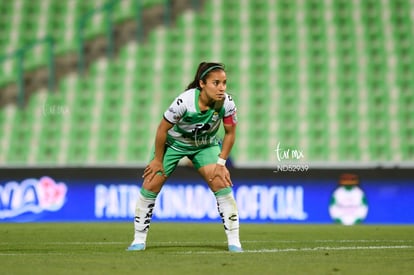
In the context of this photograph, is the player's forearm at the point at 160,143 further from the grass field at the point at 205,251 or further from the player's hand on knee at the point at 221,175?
the grass field at the point at 205,251

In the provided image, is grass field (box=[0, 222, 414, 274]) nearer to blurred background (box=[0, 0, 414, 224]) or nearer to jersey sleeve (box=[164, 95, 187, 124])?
jersey sleeve (box=[164, 95, 187, 124])

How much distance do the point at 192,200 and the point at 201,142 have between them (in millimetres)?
6482

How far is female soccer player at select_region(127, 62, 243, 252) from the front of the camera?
839 cm

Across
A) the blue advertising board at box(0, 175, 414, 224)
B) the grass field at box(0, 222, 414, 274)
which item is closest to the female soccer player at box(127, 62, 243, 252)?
the grass field at box(0, 222, 414, 274)

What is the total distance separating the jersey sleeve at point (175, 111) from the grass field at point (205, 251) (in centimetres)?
120

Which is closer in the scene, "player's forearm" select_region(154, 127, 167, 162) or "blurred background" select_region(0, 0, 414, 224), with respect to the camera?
"player's forearm" select_region(154, 127, 167, 162)

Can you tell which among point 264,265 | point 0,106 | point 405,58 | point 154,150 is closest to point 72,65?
point 0,106

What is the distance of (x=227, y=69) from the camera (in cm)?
1964

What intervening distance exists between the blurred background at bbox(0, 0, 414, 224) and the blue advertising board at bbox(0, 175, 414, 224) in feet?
7.78

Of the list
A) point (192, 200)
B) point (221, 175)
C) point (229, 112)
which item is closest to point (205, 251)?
point (221, 175)


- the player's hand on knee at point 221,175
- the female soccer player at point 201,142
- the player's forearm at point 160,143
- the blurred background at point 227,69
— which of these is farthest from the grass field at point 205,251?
the blurred background at point 227,69

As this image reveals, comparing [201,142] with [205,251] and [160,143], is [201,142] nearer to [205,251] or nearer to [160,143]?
[160,143]

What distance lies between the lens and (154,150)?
8.75 metres

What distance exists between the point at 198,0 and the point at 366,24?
3.82 m
